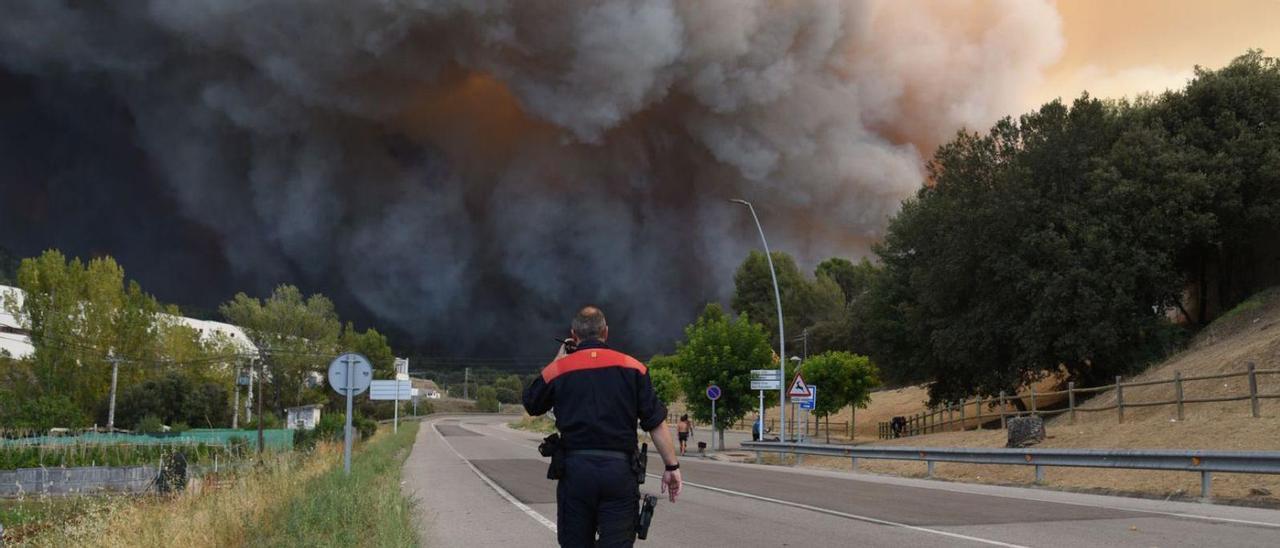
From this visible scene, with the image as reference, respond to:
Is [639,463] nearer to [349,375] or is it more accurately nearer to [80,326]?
[349,375]

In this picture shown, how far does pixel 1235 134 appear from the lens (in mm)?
33375

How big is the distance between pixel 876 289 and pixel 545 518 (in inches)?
1485

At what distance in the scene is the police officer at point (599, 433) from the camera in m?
4.46

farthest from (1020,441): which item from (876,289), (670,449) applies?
(876,289)

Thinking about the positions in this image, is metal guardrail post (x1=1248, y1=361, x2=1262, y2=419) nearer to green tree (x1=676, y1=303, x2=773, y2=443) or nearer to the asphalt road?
the asphalt road

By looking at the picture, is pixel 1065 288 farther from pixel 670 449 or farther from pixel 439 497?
pixel 670 449

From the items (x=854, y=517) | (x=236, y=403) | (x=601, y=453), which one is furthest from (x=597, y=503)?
(x=236, y=403)

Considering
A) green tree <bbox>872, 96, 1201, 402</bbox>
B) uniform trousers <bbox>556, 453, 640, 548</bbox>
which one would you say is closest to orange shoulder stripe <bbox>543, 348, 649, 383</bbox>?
uniform trousers <bbox>556, 453, 640, 548</bbox>

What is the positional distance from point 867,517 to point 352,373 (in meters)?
9.83

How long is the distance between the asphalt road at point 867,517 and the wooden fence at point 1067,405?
20.4ft

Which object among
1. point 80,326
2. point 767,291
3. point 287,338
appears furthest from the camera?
point 767,291

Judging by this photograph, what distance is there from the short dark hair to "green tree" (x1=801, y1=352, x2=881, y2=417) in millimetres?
37101

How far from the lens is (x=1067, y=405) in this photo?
37.1 m

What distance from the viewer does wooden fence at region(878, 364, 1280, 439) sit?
1797 cm
